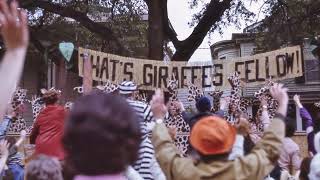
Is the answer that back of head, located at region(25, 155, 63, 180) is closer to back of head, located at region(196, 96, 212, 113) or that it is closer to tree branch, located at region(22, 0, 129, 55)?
back of head, located at region(196, 96, 212, 113)

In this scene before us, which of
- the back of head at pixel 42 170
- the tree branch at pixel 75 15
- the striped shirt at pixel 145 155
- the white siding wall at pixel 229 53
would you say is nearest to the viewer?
the back of head at pixel 42 170

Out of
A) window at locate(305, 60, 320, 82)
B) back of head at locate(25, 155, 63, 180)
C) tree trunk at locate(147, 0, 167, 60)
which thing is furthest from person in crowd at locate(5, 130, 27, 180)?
window at locate(305, 60, 320, 82)

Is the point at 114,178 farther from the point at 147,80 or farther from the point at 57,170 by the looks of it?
the point at 147,80

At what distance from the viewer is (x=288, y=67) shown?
1074 cm

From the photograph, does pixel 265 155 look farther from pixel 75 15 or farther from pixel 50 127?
pixel 75 15

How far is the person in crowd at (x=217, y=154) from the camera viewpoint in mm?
3476

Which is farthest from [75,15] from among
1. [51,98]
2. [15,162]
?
[51,98]

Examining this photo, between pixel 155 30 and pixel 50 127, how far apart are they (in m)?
8.01

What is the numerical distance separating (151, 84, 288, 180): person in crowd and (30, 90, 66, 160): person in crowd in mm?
3953

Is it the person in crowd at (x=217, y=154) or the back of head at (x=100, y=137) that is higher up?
the back of head at (x=100, y=137)

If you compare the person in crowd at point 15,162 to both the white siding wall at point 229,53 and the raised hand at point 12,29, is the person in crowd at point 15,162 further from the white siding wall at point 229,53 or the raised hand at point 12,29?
the white siding wall at point 229,53

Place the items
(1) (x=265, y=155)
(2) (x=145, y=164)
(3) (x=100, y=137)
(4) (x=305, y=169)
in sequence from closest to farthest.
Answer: (3) (x=100, y=137), (1) (x=265, y=155), (4) (x=305, y=169), (2) (x=145, y=164)

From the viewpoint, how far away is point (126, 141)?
2012mm

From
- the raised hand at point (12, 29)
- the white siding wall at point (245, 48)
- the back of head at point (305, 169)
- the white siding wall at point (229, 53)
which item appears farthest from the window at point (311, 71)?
the raised hand at point (12, 29)
